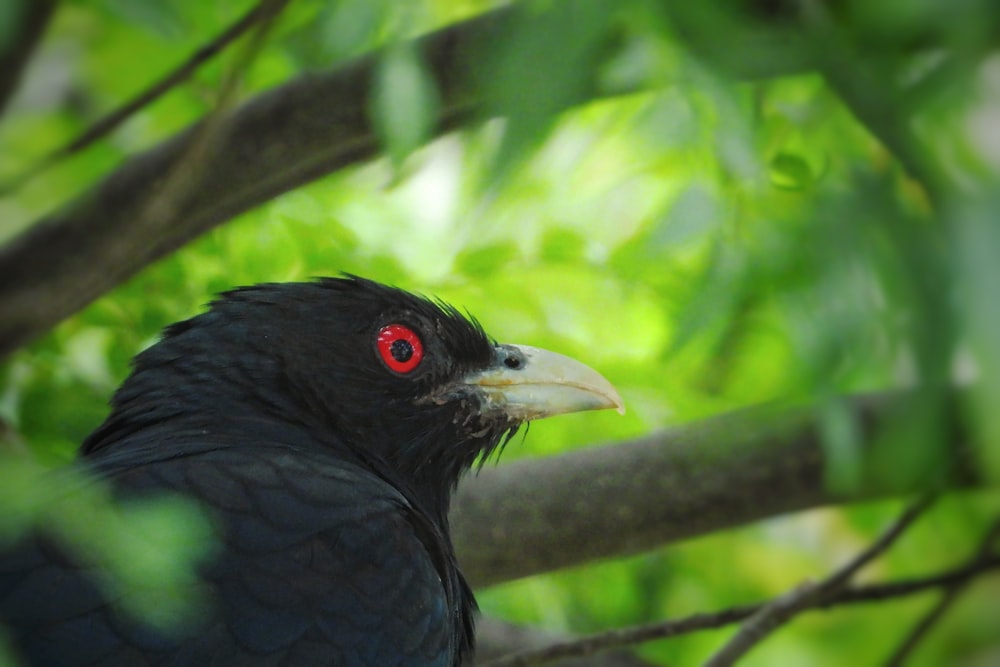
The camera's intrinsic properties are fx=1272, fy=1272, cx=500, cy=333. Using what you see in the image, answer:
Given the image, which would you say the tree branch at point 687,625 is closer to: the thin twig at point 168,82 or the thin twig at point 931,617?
the thin twig at point 931,617

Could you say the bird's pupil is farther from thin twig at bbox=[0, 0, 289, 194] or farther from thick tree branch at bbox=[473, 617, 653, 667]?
thick tree branch at bbox=[473, 617, 653, 667]

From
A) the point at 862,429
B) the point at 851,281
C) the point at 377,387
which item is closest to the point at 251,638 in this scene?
the point at 377,387

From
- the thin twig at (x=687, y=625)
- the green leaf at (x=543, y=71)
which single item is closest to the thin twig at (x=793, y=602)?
the thin twig at (x=687, y=625)

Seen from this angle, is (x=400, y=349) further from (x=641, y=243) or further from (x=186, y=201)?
(x=641, y=243)

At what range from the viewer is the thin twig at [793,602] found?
4.32 meters

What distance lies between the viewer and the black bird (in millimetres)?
2770

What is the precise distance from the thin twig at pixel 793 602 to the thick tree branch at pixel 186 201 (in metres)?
2.05

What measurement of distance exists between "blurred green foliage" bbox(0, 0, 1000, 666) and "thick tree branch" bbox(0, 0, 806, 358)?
0.13 meters

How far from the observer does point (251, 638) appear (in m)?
2.86

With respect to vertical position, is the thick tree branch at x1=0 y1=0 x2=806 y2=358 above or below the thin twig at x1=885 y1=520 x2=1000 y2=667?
above

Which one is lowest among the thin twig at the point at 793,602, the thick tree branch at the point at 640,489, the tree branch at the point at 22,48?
the thin twig at the point at 793,602

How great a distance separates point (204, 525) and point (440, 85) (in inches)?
54.2

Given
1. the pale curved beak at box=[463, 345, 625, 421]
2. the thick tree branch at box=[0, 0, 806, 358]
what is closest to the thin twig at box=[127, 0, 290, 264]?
the thick tree branch at box=[0, 0, 806, 358]

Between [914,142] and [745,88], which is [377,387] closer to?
[745,88]
